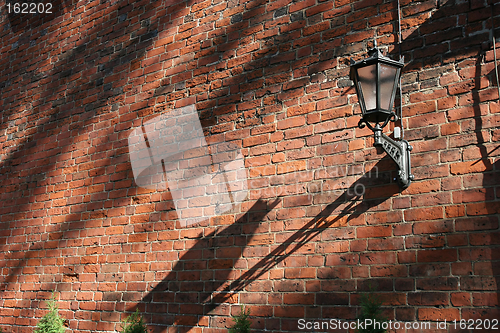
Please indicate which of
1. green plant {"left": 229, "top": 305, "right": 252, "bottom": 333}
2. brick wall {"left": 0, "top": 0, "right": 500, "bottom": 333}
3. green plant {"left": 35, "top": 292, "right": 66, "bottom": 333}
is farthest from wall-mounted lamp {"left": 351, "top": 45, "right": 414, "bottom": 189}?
green plant {"left": 35, "top": 292, "right": 66, "bottom": 333}

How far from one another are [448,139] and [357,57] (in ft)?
2.52

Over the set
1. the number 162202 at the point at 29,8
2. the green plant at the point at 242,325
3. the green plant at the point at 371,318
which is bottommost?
the green plant at the point at 242,325

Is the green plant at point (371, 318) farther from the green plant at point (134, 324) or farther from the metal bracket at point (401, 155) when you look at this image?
the green plant at point (134, 324)

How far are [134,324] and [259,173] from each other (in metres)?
1.39

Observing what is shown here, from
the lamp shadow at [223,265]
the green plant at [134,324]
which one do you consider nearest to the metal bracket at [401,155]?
the lamp shadow at [223,265]

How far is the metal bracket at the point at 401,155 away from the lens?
2.26 m

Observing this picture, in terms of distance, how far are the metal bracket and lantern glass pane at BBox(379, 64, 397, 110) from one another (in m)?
0.19

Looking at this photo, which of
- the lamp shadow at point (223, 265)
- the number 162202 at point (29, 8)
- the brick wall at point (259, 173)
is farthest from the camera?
the number 162202 at point (29, 8)

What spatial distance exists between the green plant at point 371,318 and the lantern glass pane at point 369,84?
1.01m

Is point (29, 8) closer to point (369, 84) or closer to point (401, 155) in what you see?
point (369, 84)

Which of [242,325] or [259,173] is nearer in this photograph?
[242,325]

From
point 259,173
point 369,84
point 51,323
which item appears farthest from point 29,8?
point 369,84

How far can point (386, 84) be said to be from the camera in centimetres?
216

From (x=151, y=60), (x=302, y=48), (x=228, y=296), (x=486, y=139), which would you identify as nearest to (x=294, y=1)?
(x=302, y=48)
